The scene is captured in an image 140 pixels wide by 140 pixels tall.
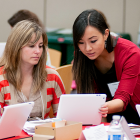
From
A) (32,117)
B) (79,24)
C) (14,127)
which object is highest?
(79,24)

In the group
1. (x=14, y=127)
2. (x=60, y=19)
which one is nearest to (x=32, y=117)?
(x=14, y=127)

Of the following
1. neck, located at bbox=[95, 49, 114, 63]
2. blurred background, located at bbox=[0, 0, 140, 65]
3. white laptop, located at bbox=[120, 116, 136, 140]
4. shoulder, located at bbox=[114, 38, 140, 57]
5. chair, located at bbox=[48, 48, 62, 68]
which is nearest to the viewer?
white laptop, located at bbox=[120, 116, 136, 140]

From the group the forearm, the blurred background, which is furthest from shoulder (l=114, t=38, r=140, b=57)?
the blurred background

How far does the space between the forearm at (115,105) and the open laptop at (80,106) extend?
0.44 feet

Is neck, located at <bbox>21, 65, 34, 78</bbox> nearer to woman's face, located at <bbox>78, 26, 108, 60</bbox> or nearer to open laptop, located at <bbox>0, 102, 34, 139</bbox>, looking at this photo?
woman's face, located at <bbox>78, 26, 108, 60</bbox>

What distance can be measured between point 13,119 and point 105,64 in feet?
3.10

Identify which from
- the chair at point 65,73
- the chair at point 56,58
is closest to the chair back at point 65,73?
the chair at point 65,73

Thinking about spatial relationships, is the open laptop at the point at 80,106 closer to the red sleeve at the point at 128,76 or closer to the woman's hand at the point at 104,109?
the woman's hand at the point at 104,109

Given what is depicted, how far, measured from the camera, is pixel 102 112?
1.56 meters

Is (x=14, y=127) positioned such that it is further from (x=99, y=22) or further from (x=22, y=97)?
(x=99, y=22)

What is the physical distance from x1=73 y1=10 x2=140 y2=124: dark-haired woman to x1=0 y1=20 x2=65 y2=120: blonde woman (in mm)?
251

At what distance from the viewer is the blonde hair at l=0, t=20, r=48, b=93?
187cm

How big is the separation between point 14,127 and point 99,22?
919 millimetres

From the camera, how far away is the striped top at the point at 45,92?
1877mm
